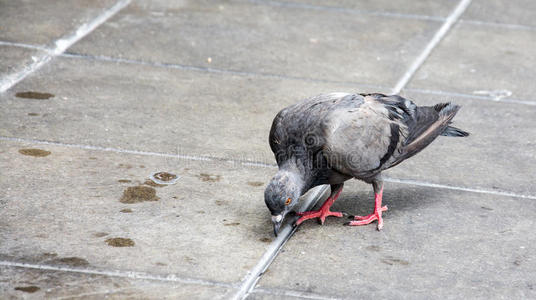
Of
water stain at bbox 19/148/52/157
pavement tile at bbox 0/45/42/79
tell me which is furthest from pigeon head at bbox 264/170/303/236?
pavement tile at bbox 0/45/42/79

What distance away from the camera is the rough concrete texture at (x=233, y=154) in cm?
417

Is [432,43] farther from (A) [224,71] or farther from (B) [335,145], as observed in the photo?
(B) [335,145]

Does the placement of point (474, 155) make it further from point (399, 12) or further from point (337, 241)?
point (399, 12)

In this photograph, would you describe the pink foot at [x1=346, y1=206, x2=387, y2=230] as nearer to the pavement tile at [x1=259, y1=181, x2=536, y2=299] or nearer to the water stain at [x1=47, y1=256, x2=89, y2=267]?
the pavement tile at [x1=259, y1=181, x2=536, y2=299]

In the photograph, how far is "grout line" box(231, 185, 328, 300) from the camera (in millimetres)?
4023

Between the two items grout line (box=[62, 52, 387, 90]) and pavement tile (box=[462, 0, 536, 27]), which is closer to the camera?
grout line (box=[62, 52, 387, 90])

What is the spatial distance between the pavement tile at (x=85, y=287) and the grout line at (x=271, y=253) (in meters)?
0.08

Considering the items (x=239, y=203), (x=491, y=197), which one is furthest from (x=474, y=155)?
(x=239, y=203)

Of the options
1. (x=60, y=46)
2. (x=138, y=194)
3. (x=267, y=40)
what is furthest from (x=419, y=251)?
(x=60, y=46)

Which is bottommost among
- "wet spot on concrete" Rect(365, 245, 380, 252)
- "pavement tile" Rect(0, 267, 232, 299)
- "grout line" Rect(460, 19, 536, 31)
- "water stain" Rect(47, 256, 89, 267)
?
"pavement tile" Rect(0, 267, 232, 299)

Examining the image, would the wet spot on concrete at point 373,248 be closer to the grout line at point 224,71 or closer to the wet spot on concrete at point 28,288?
the wet spot on concrete at point 28,288

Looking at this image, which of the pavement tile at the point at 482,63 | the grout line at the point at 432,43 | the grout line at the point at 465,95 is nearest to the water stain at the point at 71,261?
the grout line at the point at 432,43

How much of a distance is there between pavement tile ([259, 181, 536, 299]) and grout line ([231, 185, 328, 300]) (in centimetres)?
4

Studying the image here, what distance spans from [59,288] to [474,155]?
3175 millimetres
